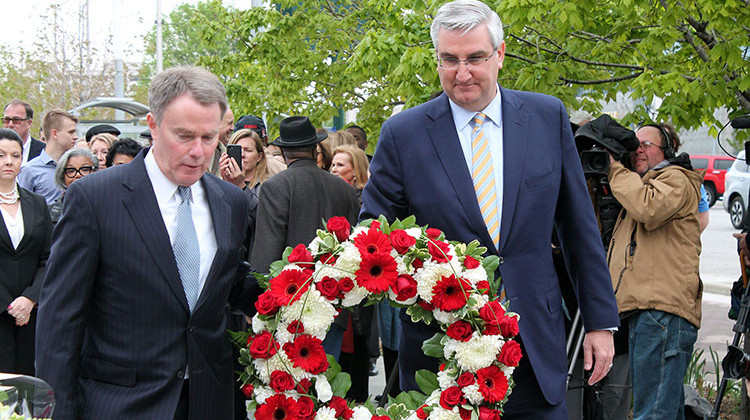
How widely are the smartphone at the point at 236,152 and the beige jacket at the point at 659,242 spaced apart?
277 cm

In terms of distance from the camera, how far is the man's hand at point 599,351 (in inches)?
136

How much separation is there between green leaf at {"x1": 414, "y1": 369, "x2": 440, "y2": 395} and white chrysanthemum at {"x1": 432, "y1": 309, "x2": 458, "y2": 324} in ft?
0.80

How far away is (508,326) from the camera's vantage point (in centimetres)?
305

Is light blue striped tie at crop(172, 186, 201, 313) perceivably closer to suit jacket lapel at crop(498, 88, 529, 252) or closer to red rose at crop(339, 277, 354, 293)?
red rose at crop(339, 277, 354, 293)

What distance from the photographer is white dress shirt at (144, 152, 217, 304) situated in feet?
9.91

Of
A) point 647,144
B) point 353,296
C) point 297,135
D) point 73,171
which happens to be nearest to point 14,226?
point 73,171

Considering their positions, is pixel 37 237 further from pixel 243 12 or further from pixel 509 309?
pixel 243 12

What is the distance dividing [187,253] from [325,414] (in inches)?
30.1

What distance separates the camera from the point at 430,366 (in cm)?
338

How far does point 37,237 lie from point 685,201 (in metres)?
4.48

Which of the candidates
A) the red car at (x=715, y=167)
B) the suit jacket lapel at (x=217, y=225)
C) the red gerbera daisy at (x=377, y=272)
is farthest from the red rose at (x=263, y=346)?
the red car at (x=715, y=167)

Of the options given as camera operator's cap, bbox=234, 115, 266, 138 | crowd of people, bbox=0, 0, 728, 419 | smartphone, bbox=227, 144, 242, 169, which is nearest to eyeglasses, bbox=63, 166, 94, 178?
smartphone, bbox=227, 144, 242, 169

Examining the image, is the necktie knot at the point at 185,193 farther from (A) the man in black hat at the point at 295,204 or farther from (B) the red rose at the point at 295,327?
(A) the man in black hat at the point at 295,204

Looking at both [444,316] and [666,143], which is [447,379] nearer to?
[444,316]
